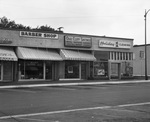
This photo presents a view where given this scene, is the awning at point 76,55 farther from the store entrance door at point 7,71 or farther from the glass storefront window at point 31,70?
the store entrance door at point 7,71

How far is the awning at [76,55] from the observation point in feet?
97.0

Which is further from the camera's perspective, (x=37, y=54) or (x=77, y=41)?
(x=77, y=41)

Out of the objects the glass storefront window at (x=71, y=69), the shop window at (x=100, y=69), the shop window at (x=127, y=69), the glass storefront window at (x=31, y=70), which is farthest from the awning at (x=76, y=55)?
the shop window at (x=127, y=69)

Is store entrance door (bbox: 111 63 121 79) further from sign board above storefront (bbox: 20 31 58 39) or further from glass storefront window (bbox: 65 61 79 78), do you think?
sign board above storefront (bbox: 20 31 58 39)

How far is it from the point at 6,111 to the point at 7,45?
59.3 feet

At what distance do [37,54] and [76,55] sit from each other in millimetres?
5054

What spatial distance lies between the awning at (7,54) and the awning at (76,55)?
19.4 feet

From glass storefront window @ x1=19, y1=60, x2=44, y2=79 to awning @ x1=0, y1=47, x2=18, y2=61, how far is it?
2032mm

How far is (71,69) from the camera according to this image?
31484mm

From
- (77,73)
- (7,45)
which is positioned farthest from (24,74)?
(77,73)

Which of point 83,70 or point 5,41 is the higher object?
point 5,41

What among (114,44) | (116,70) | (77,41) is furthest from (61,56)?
(116,70)

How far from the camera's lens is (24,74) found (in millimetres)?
28672

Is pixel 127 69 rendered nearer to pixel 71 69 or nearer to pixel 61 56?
pixel 71 69
